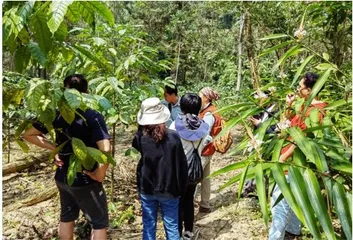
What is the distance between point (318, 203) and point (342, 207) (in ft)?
0.28

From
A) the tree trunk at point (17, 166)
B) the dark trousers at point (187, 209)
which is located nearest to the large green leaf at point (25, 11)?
the dark trousers at point (187, 209)

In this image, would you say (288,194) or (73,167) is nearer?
(288,194)

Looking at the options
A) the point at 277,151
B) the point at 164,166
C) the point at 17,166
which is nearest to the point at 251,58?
the point at 277,151

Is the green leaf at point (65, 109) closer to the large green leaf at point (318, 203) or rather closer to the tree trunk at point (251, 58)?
the tree trunk at point (251, 58)

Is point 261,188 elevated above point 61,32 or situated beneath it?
situated beneath

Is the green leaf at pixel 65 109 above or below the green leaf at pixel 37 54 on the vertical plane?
below

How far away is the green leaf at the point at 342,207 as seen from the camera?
1171 millimetres

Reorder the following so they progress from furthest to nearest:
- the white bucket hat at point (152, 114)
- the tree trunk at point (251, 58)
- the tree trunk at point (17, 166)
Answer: the tree trunk at point (17, 166) → the white bucket hat at point (152, 114) → the tree trunk at point (251, 58)

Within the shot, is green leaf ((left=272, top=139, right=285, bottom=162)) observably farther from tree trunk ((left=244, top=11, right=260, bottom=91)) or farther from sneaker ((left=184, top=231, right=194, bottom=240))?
sneaker ((left=184, top=231, right=194, bottom=240))

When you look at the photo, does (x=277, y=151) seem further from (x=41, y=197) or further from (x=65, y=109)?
(x=41, y=197)

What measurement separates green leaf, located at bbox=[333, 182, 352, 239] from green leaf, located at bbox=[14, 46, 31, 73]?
139cm

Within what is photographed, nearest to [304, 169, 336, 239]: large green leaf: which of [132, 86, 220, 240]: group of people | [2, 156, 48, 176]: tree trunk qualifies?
[132, 86, 220, 240]: group of people

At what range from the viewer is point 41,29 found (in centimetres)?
138

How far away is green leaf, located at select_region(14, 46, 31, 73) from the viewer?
5.14 feet
